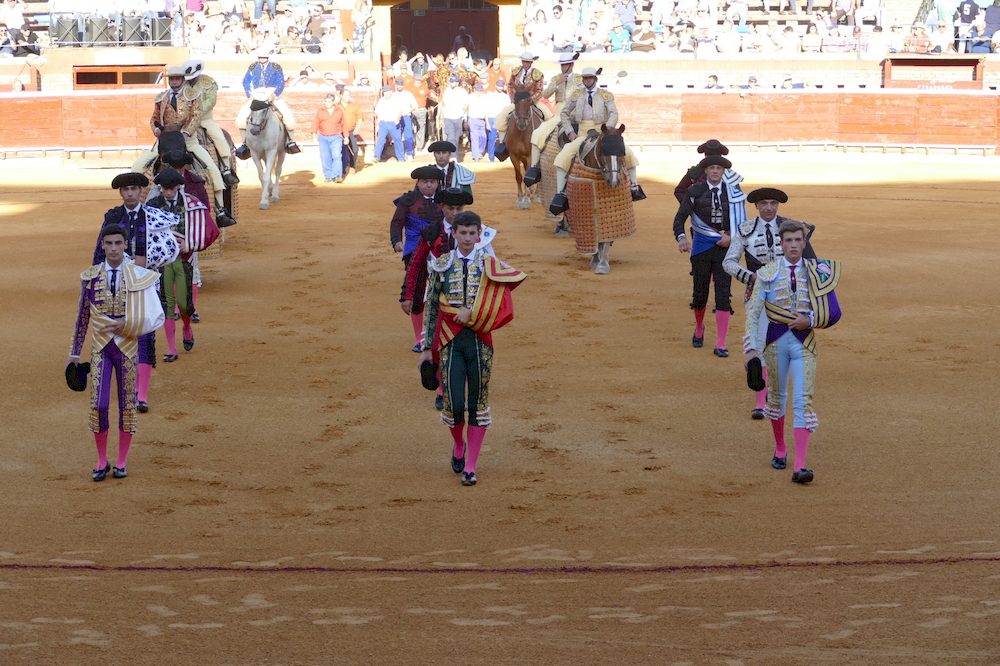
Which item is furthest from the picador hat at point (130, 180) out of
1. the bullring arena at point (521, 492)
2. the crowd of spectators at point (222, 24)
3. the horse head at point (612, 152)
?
the crowd of spectators at point (222, 24)

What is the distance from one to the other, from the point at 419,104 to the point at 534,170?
1088 centimetres

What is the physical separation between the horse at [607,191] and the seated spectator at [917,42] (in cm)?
1662

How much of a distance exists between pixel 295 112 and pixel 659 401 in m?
17.5

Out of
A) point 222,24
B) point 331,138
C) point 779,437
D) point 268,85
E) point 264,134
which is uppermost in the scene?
point 222,24

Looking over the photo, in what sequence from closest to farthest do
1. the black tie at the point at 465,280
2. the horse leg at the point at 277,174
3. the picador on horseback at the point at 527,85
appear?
1. the black tie at the point at 465,280
2. the picador on horseback at the point at 527,85
3. the horse leg at the point at 277,174

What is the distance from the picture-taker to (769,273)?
7.24 metres

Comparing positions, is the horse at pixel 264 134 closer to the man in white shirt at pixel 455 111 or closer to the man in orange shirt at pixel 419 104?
the man in white shirt at pixel 455 111

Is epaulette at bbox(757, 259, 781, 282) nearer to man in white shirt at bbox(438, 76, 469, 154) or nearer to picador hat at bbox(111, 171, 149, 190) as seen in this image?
picador hat at bbox(111, 171, 149, 190)

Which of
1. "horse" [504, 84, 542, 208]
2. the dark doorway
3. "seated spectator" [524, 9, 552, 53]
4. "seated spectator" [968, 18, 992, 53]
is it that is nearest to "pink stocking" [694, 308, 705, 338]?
"horse" [504, 84, 542, 208]

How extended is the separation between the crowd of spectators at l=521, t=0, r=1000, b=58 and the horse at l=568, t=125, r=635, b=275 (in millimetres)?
15713

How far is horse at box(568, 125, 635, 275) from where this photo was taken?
12.7m

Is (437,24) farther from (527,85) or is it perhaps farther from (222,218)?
(222,218)

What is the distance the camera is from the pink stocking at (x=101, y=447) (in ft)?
24.3

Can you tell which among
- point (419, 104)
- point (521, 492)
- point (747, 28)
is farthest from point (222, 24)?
point (521, 492)
